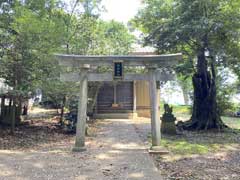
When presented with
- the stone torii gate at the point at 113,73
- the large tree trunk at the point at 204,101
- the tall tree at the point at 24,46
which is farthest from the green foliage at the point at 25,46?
the large tree trunk at the point at 204,101

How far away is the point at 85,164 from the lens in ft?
19.4

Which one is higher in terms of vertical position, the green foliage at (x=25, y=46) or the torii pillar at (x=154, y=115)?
the green foliage at (x=25, y=46)

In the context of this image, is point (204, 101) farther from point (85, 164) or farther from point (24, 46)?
point (85, 164)

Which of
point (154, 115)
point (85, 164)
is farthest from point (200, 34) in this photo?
point (85, 164)

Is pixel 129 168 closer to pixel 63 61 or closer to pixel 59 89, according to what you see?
pixel 63 61

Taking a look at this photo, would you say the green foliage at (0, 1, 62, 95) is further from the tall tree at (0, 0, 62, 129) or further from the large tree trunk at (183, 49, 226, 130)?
the large tree trunk at (183, 49, 226, 130)

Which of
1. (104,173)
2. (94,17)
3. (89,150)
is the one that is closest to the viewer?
(104,173)

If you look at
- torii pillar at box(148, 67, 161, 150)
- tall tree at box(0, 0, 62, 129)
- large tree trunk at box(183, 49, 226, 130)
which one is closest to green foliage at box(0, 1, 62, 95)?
tall tree at box(0, 0, 62, 129)

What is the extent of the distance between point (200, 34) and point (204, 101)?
3.44 m

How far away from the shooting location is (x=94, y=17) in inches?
519

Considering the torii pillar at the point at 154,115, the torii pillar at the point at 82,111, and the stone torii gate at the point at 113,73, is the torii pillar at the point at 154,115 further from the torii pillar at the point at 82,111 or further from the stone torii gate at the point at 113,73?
the torii pillar at the point at 82,111

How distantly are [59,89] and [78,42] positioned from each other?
9.81 ft

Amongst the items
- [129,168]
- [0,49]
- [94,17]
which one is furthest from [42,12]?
[129,168]

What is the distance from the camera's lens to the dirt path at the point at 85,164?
16.6 ft
